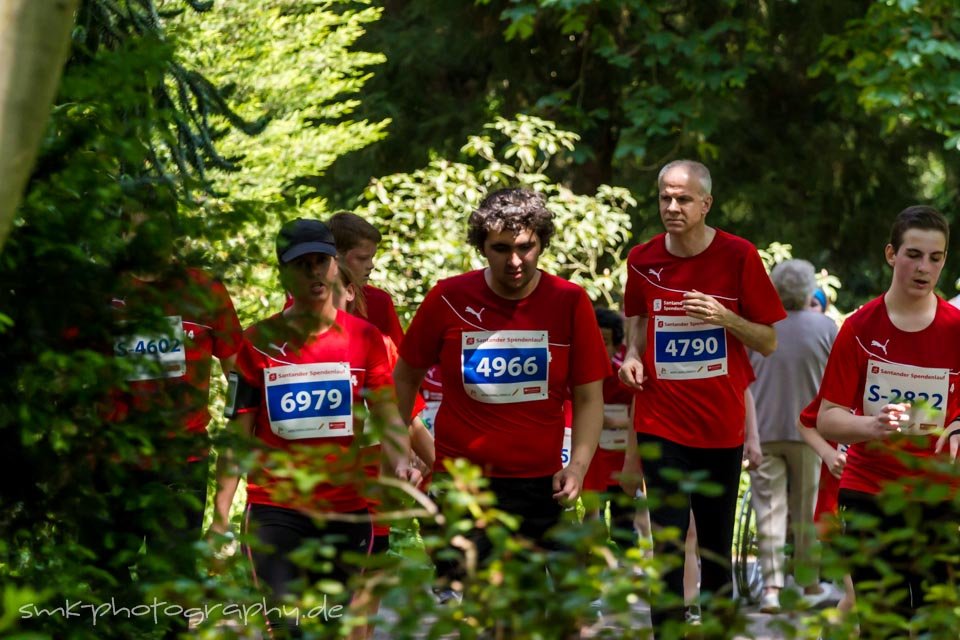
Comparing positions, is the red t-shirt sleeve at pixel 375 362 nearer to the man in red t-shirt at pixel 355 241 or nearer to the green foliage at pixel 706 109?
the man in red t-shirt at pixel 355 241

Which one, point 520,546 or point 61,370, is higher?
point 61,370

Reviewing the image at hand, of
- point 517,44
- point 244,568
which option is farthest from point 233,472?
point 517,44

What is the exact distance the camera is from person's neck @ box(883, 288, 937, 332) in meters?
6.25

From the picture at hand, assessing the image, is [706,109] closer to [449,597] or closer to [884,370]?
[884,370]

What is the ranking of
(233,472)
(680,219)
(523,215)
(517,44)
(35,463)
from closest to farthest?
(233,472)
(35,463)
(523,215)
(680,219)
(517,44)

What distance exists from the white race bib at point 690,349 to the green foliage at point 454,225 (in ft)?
16.3

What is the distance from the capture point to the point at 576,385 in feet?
21.0

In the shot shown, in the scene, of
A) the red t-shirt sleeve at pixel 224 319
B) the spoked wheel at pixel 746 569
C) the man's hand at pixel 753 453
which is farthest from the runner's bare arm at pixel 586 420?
the spoked wheel at pixel 746 569

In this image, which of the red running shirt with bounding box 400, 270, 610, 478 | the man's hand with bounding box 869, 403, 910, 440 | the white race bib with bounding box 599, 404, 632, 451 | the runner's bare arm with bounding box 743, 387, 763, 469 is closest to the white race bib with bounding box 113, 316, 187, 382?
the red running shirt with bounding box 400, 270, 610, 478

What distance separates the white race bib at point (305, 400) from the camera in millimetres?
5867

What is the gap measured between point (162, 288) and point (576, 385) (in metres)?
2.69

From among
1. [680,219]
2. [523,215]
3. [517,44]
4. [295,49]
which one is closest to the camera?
[523,215]

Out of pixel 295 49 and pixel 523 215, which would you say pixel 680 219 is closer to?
pixel 523 215

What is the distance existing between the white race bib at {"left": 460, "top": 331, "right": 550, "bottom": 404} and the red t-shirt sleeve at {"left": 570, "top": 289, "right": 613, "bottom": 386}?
120 mm
